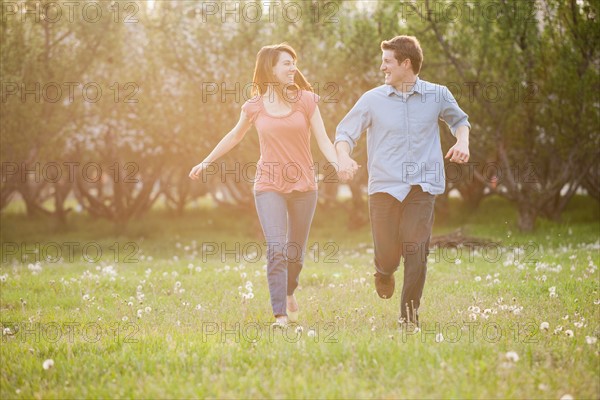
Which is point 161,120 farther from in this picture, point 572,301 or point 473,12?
point 572,301

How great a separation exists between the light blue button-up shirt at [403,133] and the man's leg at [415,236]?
0.42 feet

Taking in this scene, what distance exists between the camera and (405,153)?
22.6 ft

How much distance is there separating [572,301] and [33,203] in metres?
21.9

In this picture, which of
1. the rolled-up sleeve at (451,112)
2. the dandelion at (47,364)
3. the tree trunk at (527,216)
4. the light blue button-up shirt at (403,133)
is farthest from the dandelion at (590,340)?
the tree trunk at (527,216)

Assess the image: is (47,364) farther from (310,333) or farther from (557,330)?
(557,330)

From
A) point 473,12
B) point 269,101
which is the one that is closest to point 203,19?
point 473,12

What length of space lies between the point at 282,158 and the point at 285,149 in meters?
0.10

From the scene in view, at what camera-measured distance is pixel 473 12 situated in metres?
16.8

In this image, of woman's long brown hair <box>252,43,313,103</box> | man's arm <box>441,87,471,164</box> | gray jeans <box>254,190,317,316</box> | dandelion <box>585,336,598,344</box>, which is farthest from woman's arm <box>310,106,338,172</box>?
dandelion <box>585,336,598,344</box>

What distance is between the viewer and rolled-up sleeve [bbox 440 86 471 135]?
7074 millimetres

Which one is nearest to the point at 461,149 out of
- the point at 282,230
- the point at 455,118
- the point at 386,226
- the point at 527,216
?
the point at 455,118

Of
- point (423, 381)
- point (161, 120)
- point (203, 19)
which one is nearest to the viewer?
point (423, 381)

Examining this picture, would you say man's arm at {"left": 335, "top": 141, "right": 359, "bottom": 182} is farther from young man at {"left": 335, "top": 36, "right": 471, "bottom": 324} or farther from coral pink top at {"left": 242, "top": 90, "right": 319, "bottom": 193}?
coral pink top at {"left": 242, "top": 90, "right": 319, "bottom": 193}

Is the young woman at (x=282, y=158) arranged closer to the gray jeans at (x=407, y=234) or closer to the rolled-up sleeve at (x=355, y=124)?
the rolled-up sleeve at (x=355, y=124)
